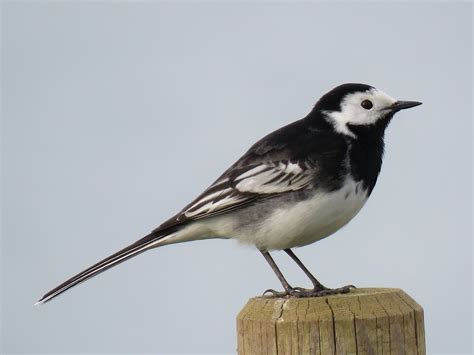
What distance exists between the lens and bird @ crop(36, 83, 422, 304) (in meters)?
7.68

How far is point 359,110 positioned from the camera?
844 centimetres

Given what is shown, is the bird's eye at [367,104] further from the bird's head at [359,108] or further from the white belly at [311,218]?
the white belly at [311,218]

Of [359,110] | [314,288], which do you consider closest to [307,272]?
[314,288]

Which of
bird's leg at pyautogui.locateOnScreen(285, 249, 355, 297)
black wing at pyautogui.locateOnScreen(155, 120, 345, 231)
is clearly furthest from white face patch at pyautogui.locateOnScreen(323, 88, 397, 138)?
bird's leg at pyautogui.locateOnScreen(285, 249, 355, 297)

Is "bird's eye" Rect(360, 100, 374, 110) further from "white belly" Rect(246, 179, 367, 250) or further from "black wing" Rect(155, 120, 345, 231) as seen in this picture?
"white belly" Rect(246, 179, 367, 250)

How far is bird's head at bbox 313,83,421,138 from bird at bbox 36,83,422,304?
0.07 ft

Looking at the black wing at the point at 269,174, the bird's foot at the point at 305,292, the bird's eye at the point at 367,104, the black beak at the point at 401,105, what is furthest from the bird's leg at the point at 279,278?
the black beak at the point at 401,105

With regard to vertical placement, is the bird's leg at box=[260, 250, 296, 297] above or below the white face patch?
below

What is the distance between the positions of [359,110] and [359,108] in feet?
0.08

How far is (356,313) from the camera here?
5.06 meters

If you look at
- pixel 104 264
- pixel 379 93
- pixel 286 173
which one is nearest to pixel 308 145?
pixel 286 173

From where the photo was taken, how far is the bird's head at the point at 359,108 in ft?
27.6

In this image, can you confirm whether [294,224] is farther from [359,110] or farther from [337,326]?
[337,326]

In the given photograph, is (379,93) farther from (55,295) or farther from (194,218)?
(55,295)
